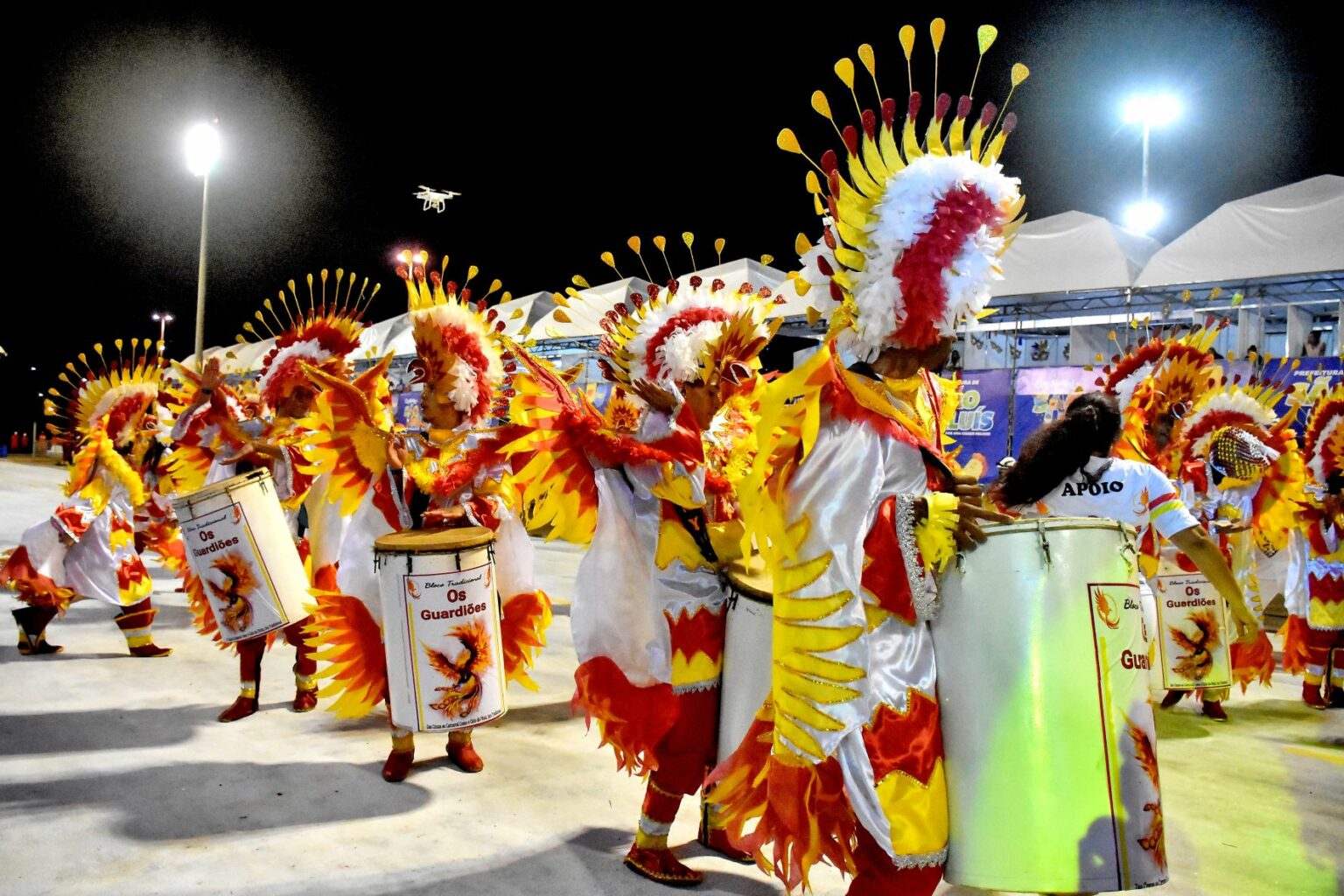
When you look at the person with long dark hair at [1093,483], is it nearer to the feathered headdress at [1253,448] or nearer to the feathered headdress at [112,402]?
the feathered headdress at [1253,448]

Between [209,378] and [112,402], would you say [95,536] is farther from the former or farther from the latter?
[209,378]

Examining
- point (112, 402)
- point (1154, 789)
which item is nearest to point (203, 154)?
point (112, 402)

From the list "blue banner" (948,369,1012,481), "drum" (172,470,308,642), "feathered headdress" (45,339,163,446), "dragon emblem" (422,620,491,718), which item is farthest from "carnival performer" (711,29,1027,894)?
"blue banner" (948,369,1012,481)

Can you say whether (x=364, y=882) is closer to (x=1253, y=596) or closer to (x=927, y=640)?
(x=927, y=640)

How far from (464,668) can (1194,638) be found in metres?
4.06

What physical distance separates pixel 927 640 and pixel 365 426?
122 inches

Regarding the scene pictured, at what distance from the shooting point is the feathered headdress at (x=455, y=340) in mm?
4410

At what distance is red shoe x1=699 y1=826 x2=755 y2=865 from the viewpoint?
10.9ft

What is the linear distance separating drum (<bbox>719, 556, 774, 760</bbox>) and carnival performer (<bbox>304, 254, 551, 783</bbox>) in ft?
5.00

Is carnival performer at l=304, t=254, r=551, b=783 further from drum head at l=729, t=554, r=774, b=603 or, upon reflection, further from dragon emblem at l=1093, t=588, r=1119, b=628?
dragon emblem at l=1093, t=588, r=1119, b=628

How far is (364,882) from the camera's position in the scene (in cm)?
311

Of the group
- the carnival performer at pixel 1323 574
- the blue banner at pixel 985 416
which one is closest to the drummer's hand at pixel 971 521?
the carnival performer at pixel 1323 574

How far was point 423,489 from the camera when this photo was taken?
4.32 m

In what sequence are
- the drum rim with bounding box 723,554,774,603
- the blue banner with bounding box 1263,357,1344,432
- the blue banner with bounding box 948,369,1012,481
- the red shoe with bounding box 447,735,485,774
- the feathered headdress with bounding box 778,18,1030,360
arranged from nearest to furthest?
1. the feathered headdress with bounding box 778,18,1030,360
2. the drum rim with bounding box 723,554,774,603
3. the red shoe with bounding box 447,735,485,774
4. the blue banner with bounding box 1263,357,1344,432
5. the blue banner with bounding box 948,369,1012,481
